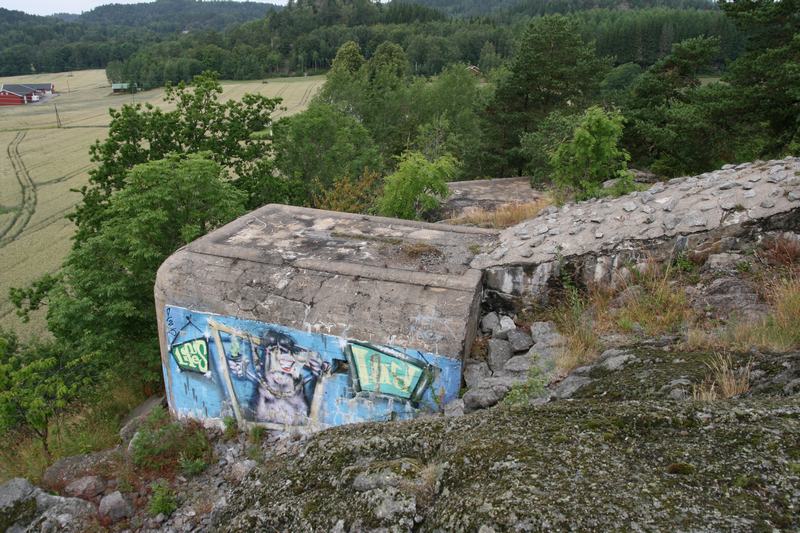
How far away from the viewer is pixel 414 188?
12148mm

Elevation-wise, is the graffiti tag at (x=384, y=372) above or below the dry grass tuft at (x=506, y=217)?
below

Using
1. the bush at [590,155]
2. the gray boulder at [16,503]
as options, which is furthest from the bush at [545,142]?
the gray boulder at [16,503]

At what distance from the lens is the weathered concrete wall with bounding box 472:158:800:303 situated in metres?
6.32

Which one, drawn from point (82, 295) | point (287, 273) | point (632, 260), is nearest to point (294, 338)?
point (287, 273)

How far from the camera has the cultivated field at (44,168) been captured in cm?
2395

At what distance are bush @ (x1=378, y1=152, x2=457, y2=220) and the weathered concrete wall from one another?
15.3 ft

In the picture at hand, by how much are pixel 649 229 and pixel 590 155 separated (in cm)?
348

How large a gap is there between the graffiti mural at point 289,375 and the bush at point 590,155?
4997 mm

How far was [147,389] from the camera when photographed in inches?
414

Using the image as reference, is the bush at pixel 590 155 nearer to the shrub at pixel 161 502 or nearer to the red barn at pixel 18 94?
the shrub at pixel 161 502

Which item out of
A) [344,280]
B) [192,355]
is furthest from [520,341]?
[192,355]

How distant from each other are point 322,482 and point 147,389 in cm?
887

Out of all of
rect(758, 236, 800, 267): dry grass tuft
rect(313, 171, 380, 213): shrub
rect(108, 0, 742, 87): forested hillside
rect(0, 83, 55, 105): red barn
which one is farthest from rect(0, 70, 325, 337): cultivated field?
rect(758, 236, 800, 267): dry grass tuft

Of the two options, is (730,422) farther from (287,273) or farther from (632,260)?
(287,273)
